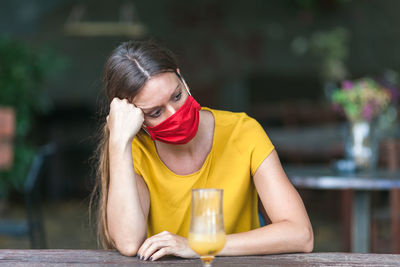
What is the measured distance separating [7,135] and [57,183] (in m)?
3.58

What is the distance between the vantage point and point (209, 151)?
1.58 metres

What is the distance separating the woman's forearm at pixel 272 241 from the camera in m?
1.25

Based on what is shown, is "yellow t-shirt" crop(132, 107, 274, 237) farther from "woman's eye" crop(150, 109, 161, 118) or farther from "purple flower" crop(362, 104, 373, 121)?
"purple flower" crop(362, 104, 373, 121)

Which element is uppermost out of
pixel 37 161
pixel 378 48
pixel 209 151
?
pixel 378 48

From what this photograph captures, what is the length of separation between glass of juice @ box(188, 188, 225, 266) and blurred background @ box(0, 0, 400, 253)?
488cm

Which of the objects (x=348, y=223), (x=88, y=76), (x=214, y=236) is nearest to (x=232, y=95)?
(x=88, y=76)

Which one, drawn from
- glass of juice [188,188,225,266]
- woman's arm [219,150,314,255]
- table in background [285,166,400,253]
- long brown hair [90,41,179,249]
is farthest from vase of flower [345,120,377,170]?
glass of juice [188,188,225,266]

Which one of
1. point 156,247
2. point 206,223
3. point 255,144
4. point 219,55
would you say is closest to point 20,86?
point 219,55

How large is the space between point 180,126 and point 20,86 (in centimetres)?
367

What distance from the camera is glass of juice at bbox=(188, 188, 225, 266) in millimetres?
954

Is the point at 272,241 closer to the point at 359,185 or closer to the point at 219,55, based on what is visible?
the point at 359,185

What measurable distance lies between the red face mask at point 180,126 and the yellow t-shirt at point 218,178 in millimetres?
91

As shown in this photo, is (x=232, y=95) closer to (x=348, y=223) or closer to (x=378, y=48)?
(x=378, y=48)

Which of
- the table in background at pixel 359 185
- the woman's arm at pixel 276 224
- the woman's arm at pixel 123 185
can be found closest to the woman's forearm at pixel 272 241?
the woman's arm at pixel 276 224
